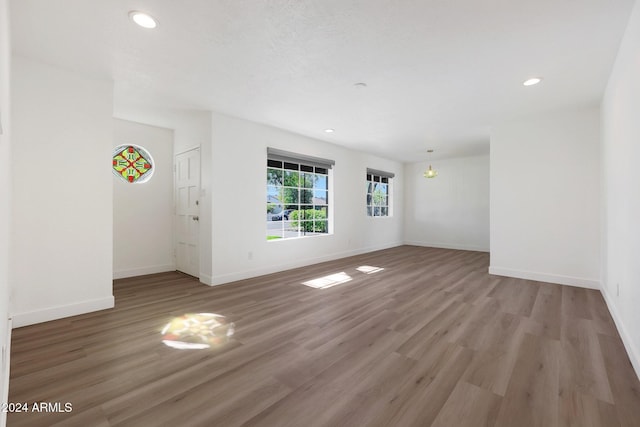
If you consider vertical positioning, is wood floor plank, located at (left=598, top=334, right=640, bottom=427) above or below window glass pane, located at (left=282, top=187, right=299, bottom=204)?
below

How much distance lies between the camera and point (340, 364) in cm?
202

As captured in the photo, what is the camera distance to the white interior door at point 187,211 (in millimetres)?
4523

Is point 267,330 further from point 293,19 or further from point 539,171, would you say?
point 539,171

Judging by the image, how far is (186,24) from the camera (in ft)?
7.02

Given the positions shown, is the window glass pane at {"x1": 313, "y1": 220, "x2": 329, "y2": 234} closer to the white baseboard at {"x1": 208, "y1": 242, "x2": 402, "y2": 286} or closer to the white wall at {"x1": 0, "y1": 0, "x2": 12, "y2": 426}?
the white baseboard at {"x1": 208, "y1": 242, "x2": 402, "y2": 286}

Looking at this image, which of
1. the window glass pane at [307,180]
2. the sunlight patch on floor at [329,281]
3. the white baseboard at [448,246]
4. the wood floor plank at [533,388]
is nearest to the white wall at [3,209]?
the wood floor plank at [533,388]

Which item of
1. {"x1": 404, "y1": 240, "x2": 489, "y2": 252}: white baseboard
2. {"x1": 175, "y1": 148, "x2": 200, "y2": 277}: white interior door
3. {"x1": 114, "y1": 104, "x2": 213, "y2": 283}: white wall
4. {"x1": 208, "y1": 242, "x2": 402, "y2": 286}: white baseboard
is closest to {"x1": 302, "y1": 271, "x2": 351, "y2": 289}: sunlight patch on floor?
{"x1": 208, "y1": 242, "x2": 402, "y2": 286}: white baseboard

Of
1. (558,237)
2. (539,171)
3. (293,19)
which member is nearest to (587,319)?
(558,237)

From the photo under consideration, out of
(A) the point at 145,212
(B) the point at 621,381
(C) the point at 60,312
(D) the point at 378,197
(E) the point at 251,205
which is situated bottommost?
(B) the point at 621,381

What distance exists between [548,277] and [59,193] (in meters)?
6.25

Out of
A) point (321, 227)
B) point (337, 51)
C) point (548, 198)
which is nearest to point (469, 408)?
point (337, 51)

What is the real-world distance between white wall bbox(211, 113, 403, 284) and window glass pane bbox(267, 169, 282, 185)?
231mm

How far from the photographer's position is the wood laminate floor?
1.54 metres

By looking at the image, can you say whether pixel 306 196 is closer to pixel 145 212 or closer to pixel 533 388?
pixel 145 212
